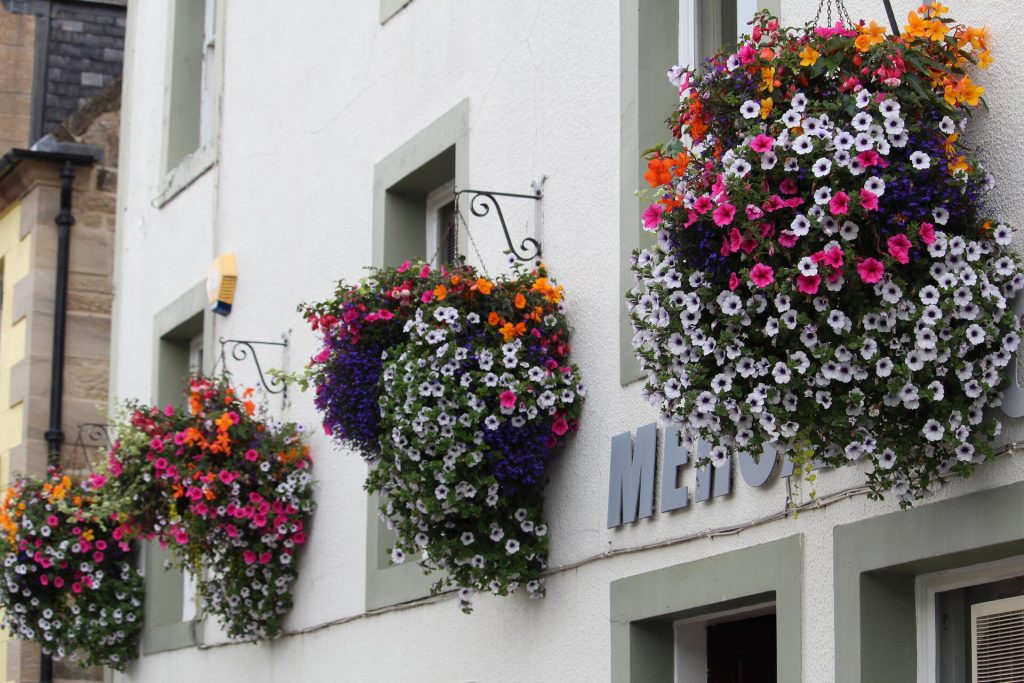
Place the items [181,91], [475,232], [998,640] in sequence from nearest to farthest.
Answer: [998,640] → [475,232] → [181,91]

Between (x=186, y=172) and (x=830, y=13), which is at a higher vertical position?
(x=186, y=172)

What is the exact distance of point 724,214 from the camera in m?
5.54

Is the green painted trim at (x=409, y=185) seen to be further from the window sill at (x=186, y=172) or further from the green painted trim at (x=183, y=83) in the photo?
the green painted trim at (x=183, y=83)

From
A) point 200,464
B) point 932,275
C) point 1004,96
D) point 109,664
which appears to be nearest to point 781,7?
point 1004,96

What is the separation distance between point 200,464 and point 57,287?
574 cm

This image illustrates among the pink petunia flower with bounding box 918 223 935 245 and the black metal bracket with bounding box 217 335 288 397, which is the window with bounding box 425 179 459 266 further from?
the pink petunia flower with bounding box 918 223 935 245

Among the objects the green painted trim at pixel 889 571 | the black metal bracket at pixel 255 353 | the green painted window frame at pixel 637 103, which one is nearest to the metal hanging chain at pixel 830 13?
the green painted window frame at pixel 637 103

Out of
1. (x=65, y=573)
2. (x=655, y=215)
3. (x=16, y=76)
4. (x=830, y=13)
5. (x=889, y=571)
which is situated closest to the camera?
(x=655, y=215)

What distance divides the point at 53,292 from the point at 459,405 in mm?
8860

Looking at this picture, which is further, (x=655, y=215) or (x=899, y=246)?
(x=655, y=215)

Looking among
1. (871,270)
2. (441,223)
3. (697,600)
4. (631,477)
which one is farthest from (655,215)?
(441,223)

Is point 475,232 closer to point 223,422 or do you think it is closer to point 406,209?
point 406,209

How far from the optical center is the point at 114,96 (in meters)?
16.5

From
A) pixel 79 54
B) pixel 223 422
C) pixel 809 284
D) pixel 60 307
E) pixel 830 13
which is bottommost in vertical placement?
pixel 809 284
